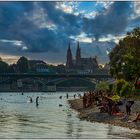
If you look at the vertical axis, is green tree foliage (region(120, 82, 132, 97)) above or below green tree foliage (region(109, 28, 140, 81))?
below

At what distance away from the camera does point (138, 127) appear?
40.4 m

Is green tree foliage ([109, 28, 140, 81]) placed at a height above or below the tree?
above

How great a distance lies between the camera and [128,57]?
260 ft

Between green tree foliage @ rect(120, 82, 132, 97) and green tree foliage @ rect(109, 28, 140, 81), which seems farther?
green tree foliage @ rect(109, 28, 140, 81)

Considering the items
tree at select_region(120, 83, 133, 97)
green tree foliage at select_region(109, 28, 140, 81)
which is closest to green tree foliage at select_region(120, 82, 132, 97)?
tree at select_region(120, 83, 133, 97)

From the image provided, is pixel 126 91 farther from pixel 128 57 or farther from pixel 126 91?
pixel 128 57

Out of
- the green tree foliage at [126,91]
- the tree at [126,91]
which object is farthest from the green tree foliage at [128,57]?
the green tree foliage at [126,91]

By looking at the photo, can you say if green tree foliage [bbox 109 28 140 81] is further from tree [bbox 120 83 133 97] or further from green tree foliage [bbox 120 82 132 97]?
green tree foliage [bbox 120 82 132 97]

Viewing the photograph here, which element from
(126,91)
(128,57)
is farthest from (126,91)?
(128,57)

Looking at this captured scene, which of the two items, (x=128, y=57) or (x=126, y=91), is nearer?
(x=126, y=91)

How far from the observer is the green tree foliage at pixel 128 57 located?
78.5 metres

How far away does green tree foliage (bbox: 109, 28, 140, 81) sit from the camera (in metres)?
78.5

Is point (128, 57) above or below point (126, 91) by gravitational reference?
above

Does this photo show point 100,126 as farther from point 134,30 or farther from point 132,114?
point 134,30
